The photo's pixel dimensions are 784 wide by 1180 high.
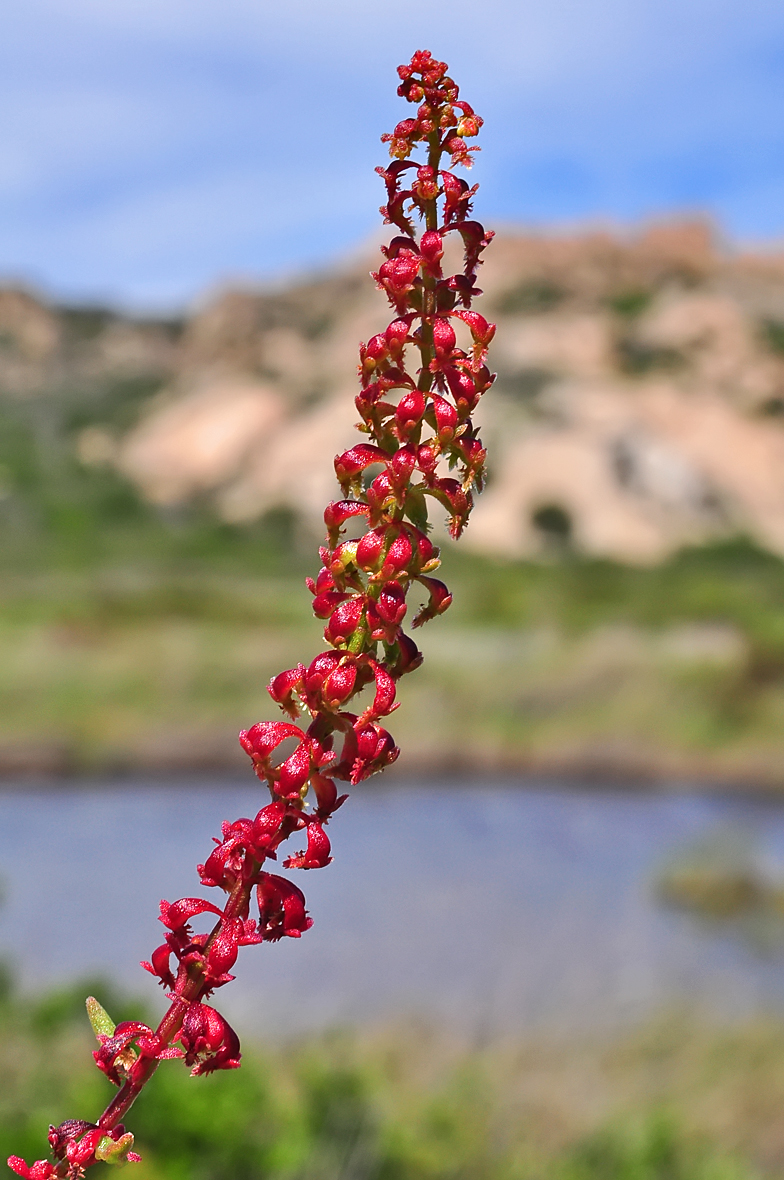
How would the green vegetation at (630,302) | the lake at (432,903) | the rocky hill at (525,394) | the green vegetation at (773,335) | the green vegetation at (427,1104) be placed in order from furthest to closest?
the green vegetation at (630,302) < the green vegetation at (773,335) < the rocky hill at (525,394) < the lake at (432,903) < the green vegetation at (427,1104)

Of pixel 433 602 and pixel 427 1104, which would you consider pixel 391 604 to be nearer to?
pixel 433 602

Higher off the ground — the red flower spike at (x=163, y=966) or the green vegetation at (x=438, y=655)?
the green vegetation at (x=438, y=655)

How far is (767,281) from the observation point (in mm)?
64062

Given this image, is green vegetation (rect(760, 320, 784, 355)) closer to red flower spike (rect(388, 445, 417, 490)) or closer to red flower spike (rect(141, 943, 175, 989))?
red flower spike (rect(388, 445, 417, 490))

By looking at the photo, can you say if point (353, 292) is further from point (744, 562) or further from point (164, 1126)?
point (164, 1126)

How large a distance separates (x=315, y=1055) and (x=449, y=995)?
2399 mm

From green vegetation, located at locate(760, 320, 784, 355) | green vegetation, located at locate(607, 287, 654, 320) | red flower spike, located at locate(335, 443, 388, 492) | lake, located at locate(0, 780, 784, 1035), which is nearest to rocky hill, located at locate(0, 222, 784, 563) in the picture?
green vegetation, located at locate(760, 320, 784, 355)

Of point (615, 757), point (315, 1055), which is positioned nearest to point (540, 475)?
point (615, 757)

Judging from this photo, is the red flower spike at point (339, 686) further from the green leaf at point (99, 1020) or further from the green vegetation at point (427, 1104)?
the green vegetation at point (427, 1104)

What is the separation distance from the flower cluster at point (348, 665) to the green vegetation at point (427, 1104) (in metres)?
5.23

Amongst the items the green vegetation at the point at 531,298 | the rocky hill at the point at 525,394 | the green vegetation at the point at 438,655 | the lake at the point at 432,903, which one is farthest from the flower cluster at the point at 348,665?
the green vegetation at the point at 531,298

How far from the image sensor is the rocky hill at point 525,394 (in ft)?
102

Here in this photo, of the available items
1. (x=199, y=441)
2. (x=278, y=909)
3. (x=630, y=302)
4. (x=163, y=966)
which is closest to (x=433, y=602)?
(x=278, y=909)

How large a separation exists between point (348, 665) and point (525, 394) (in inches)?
1403
